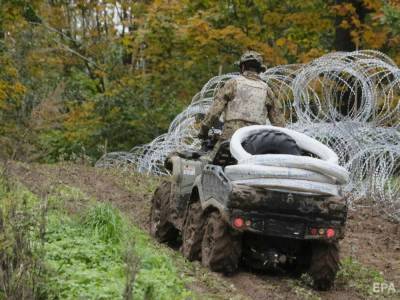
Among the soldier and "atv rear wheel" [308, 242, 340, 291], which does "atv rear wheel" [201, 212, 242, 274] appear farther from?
the soldier

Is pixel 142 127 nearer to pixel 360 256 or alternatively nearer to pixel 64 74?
pixel 64 74

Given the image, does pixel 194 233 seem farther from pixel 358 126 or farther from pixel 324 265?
pixel 358 126

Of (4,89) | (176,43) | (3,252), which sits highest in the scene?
(176,43)

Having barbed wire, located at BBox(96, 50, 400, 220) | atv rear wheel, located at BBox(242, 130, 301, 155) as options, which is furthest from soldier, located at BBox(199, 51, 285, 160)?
barbed wire, located at BBox(96, 50, 400, 220)

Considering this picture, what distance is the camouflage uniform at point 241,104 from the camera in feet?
31.3

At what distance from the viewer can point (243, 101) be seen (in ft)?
31.3

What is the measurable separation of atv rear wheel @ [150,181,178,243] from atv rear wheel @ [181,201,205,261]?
947 mm

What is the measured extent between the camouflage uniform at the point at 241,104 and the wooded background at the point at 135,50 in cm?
799

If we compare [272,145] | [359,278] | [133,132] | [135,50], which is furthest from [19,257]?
[135,50]

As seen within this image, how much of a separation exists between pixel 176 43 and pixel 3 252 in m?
16.9

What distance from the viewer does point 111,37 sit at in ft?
95.3

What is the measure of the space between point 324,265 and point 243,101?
7.12 feet

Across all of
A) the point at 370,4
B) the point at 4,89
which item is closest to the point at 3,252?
the point at 4,89

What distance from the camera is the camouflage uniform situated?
954 cm
